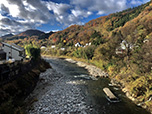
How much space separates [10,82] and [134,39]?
2917cm

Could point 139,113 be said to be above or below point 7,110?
below

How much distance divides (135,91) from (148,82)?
2402 millimetres

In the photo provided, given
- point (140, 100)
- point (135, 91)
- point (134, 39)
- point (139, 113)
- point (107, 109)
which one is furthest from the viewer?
point (134, 39)

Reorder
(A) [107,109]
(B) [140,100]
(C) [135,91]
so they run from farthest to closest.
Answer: (C) [135,91], (B) [140,100], (A) [107,109]

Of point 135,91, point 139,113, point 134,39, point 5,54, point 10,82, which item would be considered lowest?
point 139,113

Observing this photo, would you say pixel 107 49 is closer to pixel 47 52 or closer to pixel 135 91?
pixel 135 91

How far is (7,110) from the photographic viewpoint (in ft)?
29.8

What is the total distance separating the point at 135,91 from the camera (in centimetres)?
1491

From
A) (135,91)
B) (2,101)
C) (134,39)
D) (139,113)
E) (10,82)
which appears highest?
(134,39)

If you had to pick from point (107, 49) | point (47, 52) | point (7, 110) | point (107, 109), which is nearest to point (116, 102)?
point (107, 109)

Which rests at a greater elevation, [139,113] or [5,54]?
[5,54]

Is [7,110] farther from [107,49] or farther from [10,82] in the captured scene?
[107,49]

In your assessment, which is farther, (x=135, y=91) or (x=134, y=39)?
(x=134, y=39)

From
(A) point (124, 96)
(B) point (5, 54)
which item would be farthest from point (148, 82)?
(B) point (5, 54)
